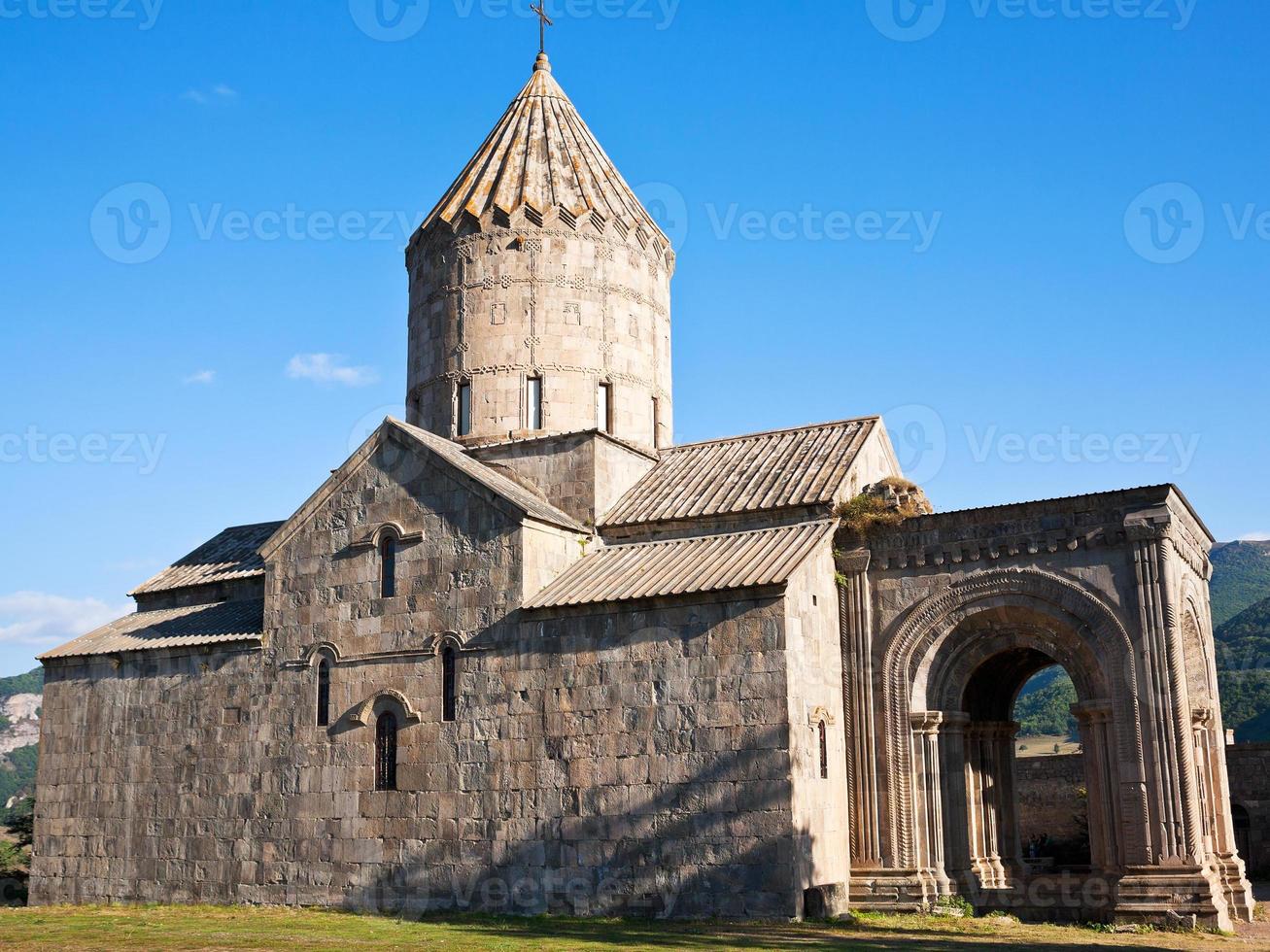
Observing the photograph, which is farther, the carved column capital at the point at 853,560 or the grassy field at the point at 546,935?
the carved column capital at the point at 853,560

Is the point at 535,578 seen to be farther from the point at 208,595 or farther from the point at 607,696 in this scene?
the point at 208,595

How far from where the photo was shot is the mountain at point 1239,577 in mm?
109250

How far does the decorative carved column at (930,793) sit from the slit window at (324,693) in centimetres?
893

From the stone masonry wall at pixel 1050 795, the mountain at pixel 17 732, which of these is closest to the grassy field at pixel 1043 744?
the stone masonry wall at pixel 1050 795

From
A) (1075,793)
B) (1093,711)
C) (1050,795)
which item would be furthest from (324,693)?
(1075,793)

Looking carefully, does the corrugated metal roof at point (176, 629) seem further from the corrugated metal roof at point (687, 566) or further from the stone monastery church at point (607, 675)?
the corrugated metal roof at point (687, 566)

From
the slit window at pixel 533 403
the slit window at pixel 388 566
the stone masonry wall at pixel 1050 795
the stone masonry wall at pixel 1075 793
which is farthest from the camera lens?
the stone masonry wall at pixel 1050 795

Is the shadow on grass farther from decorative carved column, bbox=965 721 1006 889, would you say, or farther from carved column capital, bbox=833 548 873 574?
carved column capital, bbox=833 548 873 574

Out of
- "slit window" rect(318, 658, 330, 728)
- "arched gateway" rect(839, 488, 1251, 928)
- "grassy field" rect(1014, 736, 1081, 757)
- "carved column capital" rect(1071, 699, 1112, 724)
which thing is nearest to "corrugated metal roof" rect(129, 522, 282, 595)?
"slit window" rect(318, 658, 330, 728)

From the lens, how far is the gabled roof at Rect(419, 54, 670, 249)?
23.6m

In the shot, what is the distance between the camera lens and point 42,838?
22422 mm

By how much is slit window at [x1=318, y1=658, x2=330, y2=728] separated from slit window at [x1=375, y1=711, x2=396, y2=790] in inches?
39.9

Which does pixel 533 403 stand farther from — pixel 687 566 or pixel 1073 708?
pixel 1073 708

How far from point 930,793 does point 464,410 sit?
10444 mm
